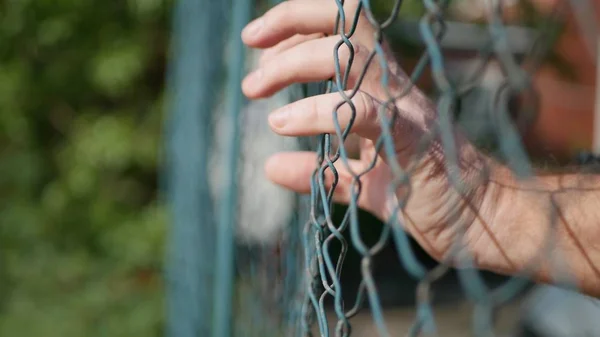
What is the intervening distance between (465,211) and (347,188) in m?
0.25

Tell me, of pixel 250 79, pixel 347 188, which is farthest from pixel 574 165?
pixel 250 79

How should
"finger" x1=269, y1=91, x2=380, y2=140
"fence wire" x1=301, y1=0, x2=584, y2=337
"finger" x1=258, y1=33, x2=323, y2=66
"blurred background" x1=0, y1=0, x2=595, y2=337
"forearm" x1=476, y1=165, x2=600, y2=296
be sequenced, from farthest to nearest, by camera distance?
"blurred background" x1=0, y1=0, x2=595, y2=337, "finger" x1=258, y1=33, x2=323, y2=66, "forearm" x1=476, y1=165, x2=600, y2=296, "finger" x1=269, y1=91, x2=380, y2=140, "fence wire" x1=301, y1=0, x2=584, y2=337

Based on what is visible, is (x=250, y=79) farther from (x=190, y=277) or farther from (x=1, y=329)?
(x=1, y=329)

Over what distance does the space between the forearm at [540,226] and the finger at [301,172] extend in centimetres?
26

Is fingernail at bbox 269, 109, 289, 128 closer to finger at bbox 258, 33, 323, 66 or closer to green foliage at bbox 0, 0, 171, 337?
finger at bbox 258, 33, 323, 66

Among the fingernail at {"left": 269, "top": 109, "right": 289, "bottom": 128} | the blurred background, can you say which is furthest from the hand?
the blurred background

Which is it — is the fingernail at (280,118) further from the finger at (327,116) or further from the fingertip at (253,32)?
the fingertip at (253,32)

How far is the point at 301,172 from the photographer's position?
1261 millimetres

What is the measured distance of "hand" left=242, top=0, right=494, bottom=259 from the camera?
92cm

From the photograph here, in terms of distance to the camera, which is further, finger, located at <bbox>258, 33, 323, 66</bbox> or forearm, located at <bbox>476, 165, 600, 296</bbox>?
finger, located at <bbox>258, 33, 323, 66</bbox>

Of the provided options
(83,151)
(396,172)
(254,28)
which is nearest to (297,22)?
(254,28)

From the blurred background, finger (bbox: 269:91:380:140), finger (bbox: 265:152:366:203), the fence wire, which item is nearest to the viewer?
the fence wire

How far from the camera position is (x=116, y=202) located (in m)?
4.91

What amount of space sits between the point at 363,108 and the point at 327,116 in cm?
5
